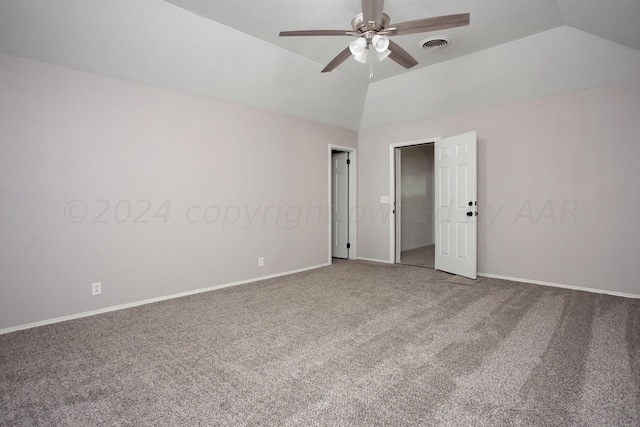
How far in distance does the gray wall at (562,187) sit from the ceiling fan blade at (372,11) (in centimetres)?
307

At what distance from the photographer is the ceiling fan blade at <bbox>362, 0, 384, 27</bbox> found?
2.06m

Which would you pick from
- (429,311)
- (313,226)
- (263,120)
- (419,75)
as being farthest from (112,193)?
(419,75)

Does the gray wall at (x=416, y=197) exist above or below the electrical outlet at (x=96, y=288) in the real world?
above

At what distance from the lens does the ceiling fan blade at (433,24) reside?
213cm

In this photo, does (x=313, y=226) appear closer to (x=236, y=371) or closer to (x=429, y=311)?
(x=429, y=311)

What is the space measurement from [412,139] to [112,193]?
4436 millimetres

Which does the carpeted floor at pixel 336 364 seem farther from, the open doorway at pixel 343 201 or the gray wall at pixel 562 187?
the open doorway at pixel 343 201

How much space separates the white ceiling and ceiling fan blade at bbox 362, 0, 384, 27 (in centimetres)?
80

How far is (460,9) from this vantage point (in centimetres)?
298

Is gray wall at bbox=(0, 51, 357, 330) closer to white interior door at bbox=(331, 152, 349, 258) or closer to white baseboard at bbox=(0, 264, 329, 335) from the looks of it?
white baseboard at bbox=(0, 264, 329, 335)

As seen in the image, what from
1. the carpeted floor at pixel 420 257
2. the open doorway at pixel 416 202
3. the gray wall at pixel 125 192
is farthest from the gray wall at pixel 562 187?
the gray wall at pixel 125 192

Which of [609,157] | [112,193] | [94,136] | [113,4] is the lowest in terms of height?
[112,193]

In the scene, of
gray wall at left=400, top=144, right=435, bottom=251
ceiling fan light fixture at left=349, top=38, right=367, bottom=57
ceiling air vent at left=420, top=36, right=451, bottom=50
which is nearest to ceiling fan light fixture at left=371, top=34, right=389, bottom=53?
ceiling fan light fixture at left=349, top=38, right=367, bottom=57

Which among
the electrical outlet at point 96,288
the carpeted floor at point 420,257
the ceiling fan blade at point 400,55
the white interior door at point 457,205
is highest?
the ceiling fan blade at point 400,55
